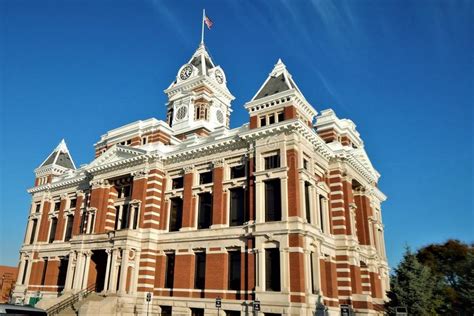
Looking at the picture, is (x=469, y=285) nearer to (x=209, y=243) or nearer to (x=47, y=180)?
(x=209, y=243)

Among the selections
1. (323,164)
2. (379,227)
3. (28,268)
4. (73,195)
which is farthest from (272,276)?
(28,268)

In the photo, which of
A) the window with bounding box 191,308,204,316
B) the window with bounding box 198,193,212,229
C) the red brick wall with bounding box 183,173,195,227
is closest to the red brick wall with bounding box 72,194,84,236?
the red brick wall with bounding box 183,173,195,227

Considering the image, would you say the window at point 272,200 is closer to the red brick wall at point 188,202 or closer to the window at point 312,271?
the window at point 312,271

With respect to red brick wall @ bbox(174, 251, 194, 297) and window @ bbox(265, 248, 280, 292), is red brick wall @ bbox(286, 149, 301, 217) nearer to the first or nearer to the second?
window @ bbox(265, 248, 280, 292)

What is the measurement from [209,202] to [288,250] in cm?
967

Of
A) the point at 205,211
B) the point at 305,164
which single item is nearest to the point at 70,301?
the point at 205,211

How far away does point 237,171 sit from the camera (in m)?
32.9

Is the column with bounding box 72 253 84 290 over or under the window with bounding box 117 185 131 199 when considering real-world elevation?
under

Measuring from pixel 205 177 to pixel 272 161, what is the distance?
7531 mm

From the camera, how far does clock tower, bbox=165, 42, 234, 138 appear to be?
4818 centimetres

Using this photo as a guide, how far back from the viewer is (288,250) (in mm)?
26703

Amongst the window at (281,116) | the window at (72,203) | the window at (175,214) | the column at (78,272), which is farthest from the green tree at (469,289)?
the window at (72,203)

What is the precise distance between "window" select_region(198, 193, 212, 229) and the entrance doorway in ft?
34.5

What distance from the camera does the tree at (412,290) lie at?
99.9 feet
